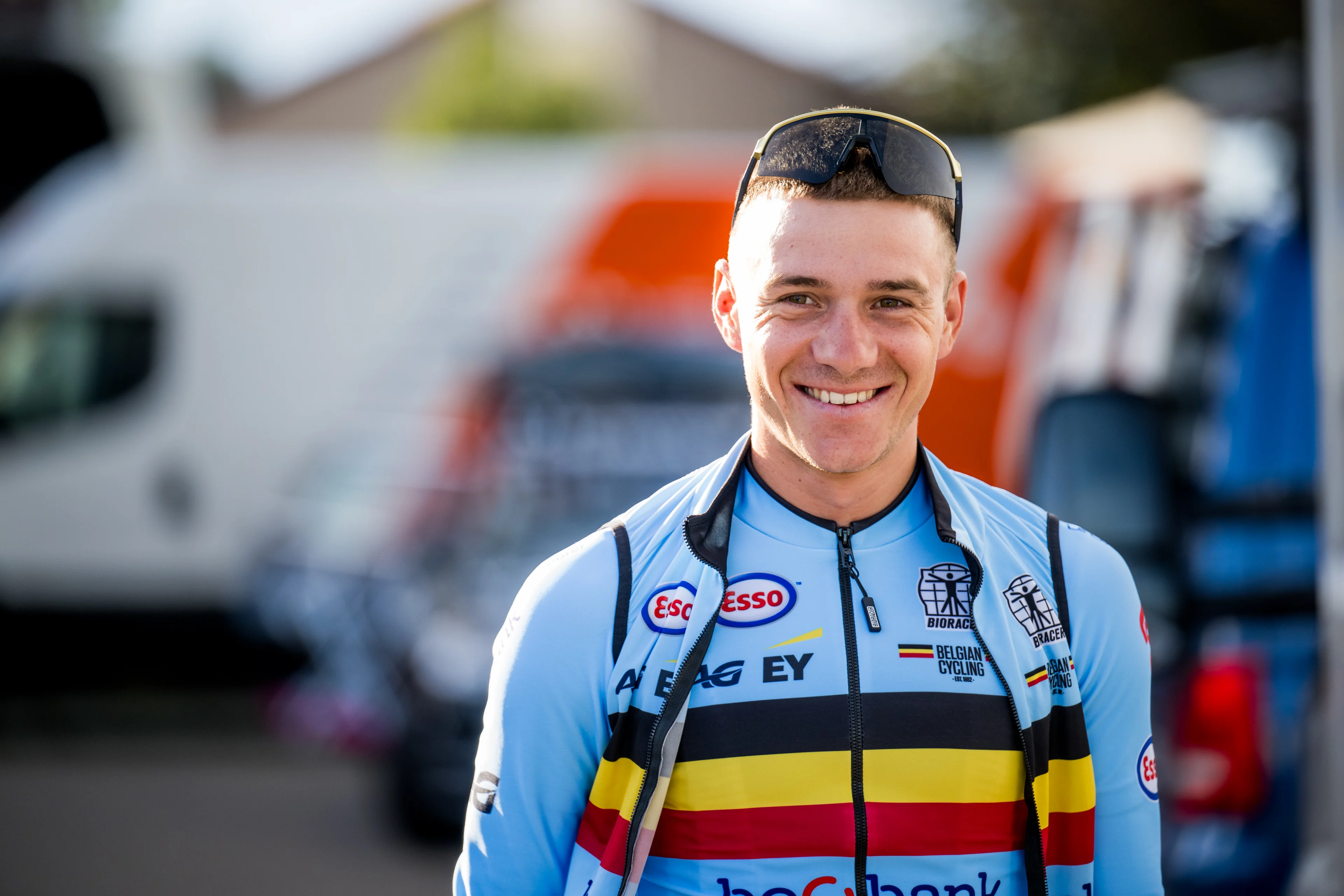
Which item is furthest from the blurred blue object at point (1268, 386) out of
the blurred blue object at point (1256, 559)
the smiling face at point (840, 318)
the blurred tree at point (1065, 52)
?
the blurred tree at point (1065, 52)

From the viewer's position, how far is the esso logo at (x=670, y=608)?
1355 millimetres

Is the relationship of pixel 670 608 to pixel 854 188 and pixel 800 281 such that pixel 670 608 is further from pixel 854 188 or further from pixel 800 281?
pixel 854 188

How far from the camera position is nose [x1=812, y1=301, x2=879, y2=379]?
1.34m

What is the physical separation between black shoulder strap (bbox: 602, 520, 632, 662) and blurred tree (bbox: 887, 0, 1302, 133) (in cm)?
879

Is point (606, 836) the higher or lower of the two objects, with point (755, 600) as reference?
lower

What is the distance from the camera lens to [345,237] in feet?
25.8

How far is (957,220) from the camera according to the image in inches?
56.3

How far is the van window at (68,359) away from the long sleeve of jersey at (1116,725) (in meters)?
7.74

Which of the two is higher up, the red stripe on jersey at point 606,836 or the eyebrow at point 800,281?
Answer: the eyebrow at point 800,281

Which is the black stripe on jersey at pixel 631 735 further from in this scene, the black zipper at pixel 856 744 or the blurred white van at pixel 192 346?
the blurred white van at pixel 192 346

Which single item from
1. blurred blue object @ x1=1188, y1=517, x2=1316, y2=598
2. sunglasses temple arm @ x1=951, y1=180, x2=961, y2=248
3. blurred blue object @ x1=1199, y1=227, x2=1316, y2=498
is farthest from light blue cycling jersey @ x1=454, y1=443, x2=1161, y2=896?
blurred blue object @ x1=1199, y1=227, x2=1316, y2=498

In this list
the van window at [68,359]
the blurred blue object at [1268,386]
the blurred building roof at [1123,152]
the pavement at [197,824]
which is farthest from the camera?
the van window at [68,359]

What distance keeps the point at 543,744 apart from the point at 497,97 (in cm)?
2285

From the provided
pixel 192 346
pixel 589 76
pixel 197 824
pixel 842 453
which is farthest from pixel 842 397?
pixel 589 76
